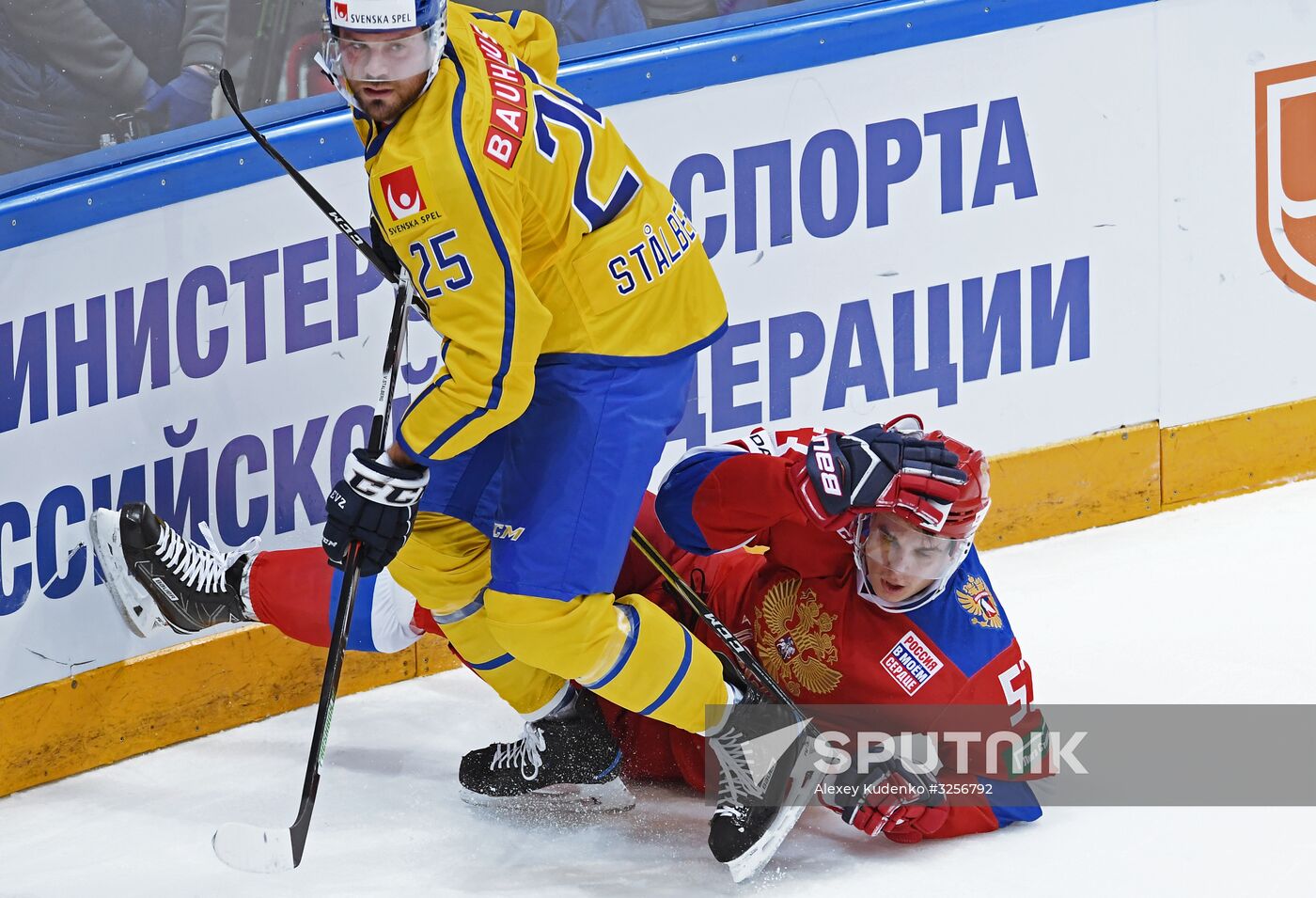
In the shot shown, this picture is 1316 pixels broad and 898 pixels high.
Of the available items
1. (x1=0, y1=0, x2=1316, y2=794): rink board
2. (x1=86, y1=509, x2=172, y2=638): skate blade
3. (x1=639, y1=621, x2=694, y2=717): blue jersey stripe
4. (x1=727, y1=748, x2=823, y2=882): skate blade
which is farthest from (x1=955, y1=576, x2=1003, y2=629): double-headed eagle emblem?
(x1=86, y1=509, x2=172, y2=638): skate blade

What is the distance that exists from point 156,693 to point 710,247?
1.36m

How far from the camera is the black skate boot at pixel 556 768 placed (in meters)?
3.03

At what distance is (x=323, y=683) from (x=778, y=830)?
0.72 meters

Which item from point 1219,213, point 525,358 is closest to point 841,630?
point 525,358

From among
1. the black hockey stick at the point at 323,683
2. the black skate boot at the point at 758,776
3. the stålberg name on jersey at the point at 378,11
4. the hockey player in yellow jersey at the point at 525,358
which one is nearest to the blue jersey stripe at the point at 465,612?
the hockey player in yellow jersey at the point at 525,358

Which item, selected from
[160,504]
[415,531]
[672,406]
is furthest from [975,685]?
[160,504]

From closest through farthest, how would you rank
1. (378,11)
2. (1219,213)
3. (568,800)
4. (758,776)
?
1. (378,11)
2. (758,776)
3. (568,800)
4. (1219,213)

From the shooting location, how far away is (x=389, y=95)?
2492 mm

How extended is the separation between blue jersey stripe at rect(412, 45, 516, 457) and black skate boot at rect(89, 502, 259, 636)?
2.72 ft

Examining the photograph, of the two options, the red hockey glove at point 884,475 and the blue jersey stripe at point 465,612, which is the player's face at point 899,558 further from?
the blue jersey stripe at point 465,612

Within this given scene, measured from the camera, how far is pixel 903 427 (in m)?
2.94

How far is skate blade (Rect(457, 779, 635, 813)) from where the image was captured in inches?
120

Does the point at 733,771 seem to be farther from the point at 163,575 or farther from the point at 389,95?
the point at 389,95

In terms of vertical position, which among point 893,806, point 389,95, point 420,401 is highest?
point 389,95
